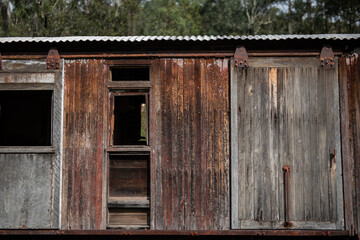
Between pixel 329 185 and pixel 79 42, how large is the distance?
4.99 m

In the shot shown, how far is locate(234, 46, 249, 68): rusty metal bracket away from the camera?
6.89 metres

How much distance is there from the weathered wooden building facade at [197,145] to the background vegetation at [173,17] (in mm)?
14284

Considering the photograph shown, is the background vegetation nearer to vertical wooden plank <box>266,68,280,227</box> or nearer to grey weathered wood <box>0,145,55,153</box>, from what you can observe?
grey weathered wood <box>0,145,55,153</box>

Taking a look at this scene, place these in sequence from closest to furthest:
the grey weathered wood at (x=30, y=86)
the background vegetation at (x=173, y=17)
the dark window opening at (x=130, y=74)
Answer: the grey weathered wood at (x=30, y=86) → the dark window opening at (x=130, y=74) → the background vegetation at (x=173, y=17)

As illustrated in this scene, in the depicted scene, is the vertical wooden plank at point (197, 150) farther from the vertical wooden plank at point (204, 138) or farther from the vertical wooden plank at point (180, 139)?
the vertical wooden plank at point (180, 139)

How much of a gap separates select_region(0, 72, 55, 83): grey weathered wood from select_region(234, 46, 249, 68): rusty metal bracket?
10.9ft

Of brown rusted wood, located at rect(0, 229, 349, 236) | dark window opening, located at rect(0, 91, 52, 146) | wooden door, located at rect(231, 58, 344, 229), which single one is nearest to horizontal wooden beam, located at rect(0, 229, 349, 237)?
brown rusted wood, located at rect(0, 229, 349, 236)

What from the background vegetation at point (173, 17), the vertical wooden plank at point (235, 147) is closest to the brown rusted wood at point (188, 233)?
the vertical wooden plank at point (235, 147)

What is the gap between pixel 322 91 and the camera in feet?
22.4

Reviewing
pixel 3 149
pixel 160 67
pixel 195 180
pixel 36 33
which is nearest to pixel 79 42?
pixel 160 67

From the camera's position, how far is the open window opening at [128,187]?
691 centimetres

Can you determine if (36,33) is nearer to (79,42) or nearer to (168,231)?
(79,42)

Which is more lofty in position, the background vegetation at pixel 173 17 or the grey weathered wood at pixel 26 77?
the background vegetation at pixel 173 17

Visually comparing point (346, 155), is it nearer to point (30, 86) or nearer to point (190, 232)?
point (190, 232)
